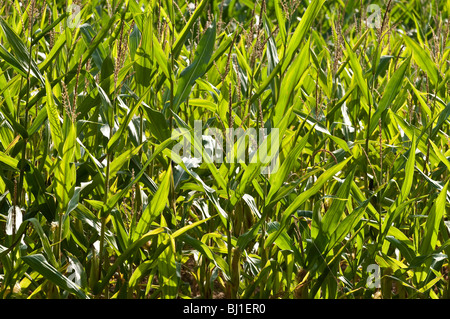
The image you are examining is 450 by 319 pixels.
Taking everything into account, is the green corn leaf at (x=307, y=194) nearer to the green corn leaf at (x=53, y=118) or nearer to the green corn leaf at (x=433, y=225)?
the green corn leaf at (x=433, y=225)

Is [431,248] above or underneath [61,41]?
underneath

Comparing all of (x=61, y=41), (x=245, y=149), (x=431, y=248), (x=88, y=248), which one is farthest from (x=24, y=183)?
(x=431, y=248)

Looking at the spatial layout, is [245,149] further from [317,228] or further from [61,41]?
[61,41]

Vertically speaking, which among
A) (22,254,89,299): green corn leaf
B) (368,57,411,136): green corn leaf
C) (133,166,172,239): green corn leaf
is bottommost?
(22,254,89,299): green corn leaf

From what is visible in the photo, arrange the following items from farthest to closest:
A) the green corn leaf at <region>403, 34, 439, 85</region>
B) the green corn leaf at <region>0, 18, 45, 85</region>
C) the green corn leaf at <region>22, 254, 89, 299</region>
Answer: the green corn leaf at <region>403, 34, 439, 85</region>
the green corn leaf at <region>0, 18, 45, 85</region>
the green corn leaf at <region>22, 254, 89, 299</region>

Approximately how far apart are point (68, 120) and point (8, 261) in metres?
0.28

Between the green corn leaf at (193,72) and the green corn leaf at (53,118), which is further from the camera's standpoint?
the green corn leaf at (193,72)

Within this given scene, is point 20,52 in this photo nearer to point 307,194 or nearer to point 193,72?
point 193,72

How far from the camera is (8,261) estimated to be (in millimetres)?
1044

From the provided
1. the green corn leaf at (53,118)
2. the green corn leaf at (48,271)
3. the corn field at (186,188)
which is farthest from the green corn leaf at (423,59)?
the green corn leaf at (48,271)

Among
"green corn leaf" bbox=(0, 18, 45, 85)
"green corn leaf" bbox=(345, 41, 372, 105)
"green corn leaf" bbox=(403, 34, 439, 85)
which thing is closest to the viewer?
"green corn leaf" bbox=(0, 18, 45, 85)

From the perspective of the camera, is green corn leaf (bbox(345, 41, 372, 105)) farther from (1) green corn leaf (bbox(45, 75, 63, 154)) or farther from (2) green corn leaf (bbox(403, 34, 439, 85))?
(1) green corn leaf (bbox(45, 75, 63, 154))

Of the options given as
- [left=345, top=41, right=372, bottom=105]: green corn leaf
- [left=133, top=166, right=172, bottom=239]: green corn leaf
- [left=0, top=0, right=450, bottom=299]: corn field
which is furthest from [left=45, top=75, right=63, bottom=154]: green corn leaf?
[left=345, top=41, right=372, bottom=105]: green corn leaf

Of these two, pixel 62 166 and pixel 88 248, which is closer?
pixel 62 166
